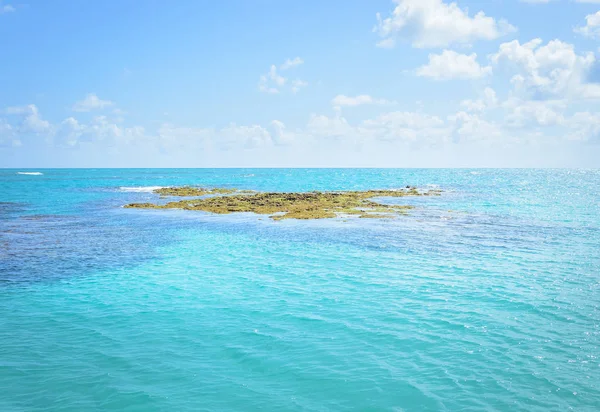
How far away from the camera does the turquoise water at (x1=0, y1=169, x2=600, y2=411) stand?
1005 centimetres

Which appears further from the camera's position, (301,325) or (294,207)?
(294,207)

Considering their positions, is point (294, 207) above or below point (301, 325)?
above

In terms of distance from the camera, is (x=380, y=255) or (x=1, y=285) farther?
(x=380, y=255)

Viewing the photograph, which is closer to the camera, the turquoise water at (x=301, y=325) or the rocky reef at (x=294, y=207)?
the turquoise water at (x=301, y=325)

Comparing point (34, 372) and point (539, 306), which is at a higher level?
Result: point (539, 306)

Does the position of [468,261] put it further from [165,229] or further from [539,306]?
[165,229]

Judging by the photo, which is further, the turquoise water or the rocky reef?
the rocky reef

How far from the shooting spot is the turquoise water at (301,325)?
10.1m

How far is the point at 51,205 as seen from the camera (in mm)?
58969

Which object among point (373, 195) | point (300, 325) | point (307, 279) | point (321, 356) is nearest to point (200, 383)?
point (321, 356)

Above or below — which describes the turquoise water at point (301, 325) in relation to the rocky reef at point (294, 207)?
below

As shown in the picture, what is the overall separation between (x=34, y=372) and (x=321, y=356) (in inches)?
305

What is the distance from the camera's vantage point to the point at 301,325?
46.5 feet

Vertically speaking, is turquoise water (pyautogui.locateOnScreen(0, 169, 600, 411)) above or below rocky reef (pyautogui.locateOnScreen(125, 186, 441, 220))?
below
